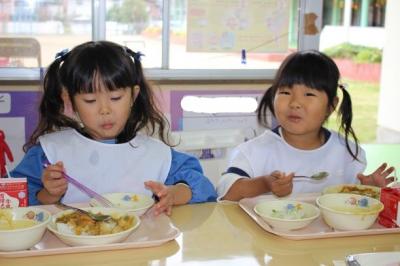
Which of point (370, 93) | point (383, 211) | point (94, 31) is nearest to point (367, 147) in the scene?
point (94, 31)

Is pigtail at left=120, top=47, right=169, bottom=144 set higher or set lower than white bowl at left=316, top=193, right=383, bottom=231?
higher

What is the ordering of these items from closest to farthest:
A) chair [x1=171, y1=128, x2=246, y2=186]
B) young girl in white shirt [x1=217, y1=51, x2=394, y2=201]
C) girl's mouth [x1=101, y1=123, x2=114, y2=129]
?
girl's mouth [x1=101, y1=123, x2=114, y2=129] → young girl in white shirt [x1=217, y1=51, x2=394, y2=201] → chair [x1=171, y1=128, x2=246, y2=186]

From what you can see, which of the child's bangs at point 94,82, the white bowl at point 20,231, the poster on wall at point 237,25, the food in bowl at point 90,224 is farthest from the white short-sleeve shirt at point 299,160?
the poster on wall at point 237,25

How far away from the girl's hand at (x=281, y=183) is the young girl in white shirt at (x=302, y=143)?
101mm

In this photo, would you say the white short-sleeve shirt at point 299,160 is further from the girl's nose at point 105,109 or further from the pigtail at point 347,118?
the girl's nose at point 105,109

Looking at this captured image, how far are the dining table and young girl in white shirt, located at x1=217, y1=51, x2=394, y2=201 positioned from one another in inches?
14.1

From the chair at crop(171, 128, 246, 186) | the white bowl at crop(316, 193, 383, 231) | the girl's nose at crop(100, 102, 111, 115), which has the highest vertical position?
the girl's nose at crop(100, 102, 111, 115)

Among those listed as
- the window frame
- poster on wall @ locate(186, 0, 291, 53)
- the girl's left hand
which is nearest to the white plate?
the girl's left hand

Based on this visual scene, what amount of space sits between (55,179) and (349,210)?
2.31 feet

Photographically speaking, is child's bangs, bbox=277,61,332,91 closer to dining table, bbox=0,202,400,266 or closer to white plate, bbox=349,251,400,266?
dining table, bbox=0,202,400,266

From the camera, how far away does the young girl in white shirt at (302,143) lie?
5.19ft

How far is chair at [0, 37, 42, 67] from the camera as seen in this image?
2.51 m

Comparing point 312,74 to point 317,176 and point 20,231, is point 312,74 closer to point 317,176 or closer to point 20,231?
point 317,176

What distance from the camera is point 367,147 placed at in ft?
9.95
